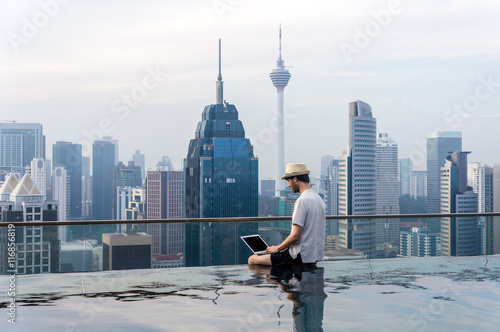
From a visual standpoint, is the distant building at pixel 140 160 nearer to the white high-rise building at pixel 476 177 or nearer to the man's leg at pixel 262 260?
the white high-rise building at pixel 476 177

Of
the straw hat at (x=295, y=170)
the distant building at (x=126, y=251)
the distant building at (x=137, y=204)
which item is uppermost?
the straw hat at (x=295, y=170)

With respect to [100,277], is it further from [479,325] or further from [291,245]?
[479,325]

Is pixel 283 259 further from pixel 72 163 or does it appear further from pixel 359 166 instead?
pixel 359 166

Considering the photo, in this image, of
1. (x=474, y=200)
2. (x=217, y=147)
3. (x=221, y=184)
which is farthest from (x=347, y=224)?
(x=217, y=147)

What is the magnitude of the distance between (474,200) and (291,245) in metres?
14.3

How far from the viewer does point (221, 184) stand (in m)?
36.6

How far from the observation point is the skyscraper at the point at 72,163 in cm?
2596

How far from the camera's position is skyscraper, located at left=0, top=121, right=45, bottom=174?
30625 mm

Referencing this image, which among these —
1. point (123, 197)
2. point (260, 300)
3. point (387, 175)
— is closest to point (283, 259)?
point (260, 300)

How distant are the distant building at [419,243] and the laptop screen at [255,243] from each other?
175 centimetres

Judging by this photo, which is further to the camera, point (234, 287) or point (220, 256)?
point (220, 256)

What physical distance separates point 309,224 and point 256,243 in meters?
1.19

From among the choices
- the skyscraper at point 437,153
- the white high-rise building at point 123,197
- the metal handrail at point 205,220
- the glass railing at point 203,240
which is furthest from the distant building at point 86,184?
the glass railing at point 203,240

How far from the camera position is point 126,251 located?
17.8ft
